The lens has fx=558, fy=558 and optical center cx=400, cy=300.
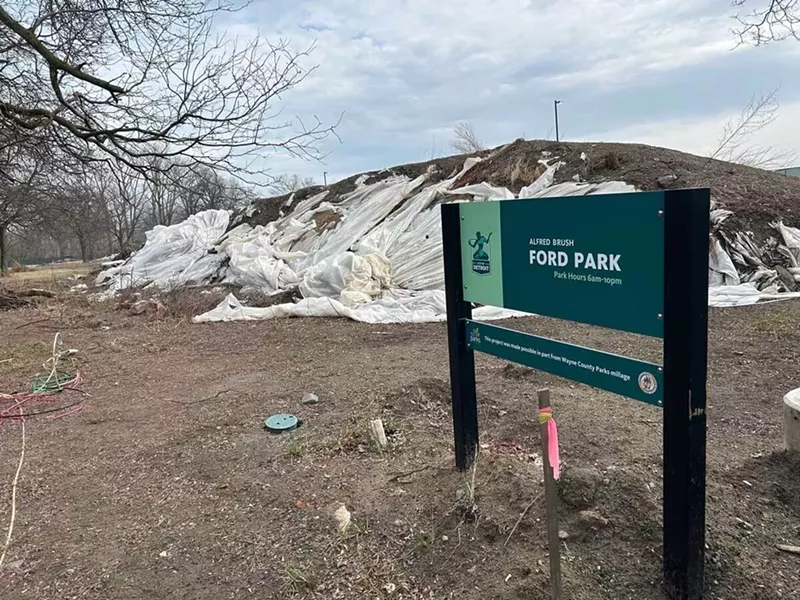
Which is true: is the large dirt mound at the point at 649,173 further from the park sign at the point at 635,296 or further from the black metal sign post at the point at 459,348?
the park sign at the point at 635,296

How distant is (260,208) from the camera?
53.8 ft

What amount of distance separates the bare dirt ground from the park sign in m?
0.46

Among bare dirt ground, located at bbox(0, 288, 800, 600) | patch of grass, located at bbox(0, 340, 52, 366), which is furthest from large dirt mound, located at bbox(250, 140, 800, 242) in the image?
patch of grass, located at bbox(0, 340, 52, 366)

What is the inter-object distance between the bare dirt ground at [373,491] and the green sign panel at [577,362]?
630mm

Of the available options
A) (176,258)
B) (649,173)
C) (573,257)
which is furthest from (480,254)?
(176,258)

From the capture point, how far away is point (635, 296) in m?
1.82

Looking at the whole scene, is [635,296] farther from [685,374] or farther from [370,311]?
[370,311]

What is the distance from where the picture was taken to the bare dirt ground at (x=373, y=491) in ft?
7.02

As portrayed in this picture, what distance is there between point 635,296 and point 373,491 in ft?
5.37

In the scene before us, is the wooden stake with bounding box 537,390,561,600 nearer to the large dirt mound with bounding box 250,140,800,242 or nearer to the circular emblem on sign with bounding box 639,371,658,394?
the circular emblem on sign with bounding box 639,371,658,394

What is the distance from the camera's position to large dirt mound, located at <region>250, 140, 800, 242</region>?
914 cm

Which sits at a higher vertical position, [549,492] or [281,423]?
[549,492]

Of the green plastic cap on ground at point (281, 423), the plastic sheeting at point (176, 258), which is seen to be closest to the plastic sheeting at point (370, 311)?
the green plastic cap on ground at point (281, 423)

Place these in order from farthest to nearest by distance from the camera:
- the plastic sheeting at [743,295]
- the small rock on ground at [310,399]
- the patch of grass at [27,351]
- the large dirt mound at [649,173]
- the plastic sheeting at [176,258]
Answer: the plastic sheeting at [176,258] → the large dirt mound at [649,173] → the plastic sheeting at [743,295] → the patch of grass at [27,351] → the small rock on ground at [310,399]
